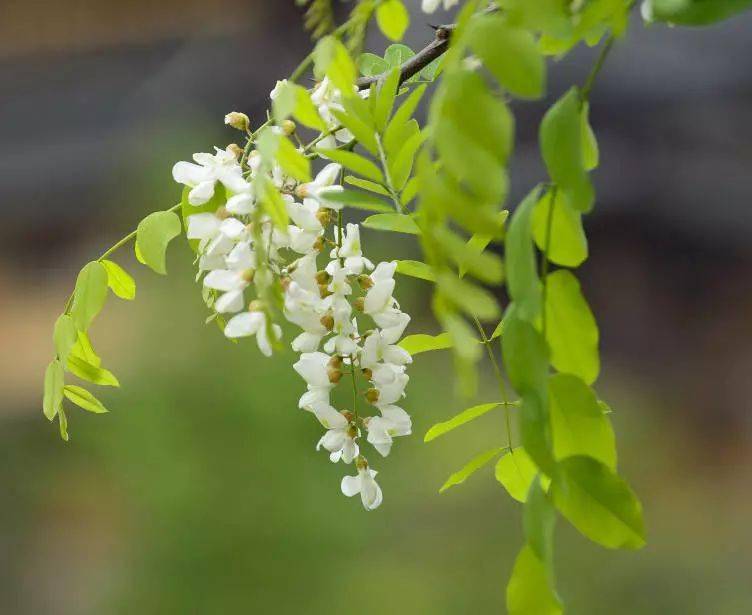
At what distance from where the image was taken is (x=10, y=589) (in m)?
1.52

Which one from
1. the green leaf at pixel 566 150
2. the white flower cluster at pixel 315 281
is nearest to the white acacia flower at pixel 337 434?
the white flower cluster at pixel 315 281

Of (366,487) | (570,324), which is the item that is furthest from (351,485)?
(570,324)

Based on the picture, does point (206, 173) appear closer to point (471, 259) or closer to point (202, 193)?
point (202, 193)

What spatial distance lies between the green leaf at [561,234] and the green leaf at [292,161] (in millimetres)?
53

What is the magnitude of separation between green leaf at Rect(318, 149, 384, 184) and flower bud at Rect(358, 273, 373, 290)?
0.03 metres

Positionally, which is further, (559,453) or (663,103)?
(663,103)

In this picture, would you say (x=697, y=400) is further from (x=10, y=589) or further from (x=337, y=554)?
(x=10, y=589)

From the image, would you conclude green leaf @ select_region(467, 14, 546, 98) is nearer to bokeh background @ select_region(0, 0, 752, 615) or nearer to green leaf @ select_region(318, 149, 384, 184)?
green leaf @ select_region(318, 149, 384, 184)

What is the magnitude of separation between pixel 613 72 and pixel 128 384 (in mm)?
840

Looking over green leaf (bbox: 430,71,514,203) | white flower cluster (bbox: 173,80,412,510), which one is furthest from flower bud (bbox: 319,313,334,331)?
green leaf (bbox: 430,71,514,203)

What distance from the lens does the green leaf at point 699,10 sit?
0.19m

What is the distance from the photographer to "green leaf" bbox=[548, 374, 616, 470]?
20 centimetres

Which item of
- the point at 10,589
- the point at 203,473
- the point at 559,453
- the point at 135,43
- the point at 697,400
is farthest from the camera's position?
the point at 135,43

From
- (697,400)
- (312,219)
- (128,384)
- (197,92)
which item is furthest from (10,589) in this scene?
(312,219)
